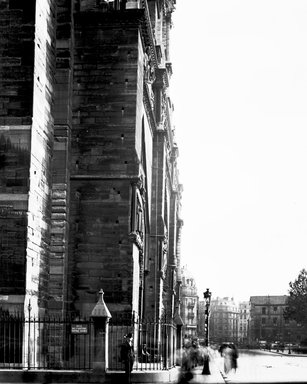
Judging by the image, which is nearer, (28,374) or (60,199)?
(28,374)

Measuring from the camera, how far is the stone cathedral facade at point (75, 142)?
859 inches

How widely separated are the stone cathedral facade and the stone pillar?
2.43 metres

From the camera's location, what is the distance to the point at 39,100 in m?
22.3

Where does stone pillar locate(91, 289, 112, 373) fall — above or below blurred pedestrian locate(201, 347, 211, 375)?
above

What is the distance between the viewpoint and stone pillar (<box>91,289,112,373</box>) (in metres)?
19.5

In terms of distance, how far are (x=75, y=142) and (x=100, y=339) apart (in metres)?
7.37

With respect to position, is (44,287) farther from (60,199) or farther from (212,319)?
(212,319)

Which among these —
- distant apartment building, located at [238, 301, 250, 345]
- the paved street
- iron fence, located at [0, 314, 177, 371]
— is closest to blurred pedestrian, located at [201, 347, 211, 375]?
the paved street

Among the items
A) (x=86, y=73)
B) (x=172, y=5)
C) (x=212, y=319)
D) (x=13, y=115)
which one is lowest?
(x=212, y=319)

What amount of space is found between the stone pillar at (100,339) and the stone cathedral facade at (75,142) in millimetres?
2427

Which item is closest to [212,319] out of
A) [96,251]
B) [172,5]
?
[172,5]

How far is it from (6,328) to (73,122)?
735 centimetres

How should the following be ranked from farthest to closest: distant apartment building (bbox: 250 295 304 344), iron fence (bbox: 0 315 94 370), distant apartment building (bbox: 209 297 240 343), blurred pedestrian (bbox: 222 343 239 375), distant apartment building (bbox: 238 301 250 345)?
1. distant apartment building (bbox: 238 301 250 345)
2. distant apartment building (bbox: 209 297 240 343)
3. distant apartment building (bbox: 250 295 304 344)
4. blurred pedestrian (bbox: 222 343 239 375)
5. iron fence (bbox: 0 315 94 370)

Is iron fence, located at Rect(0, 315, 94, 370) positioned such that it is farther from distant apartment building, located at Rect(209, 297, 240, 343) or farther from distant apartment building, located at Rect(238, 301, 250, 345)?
distant apartment building, located at Rect(238, 301, 250, 345)
